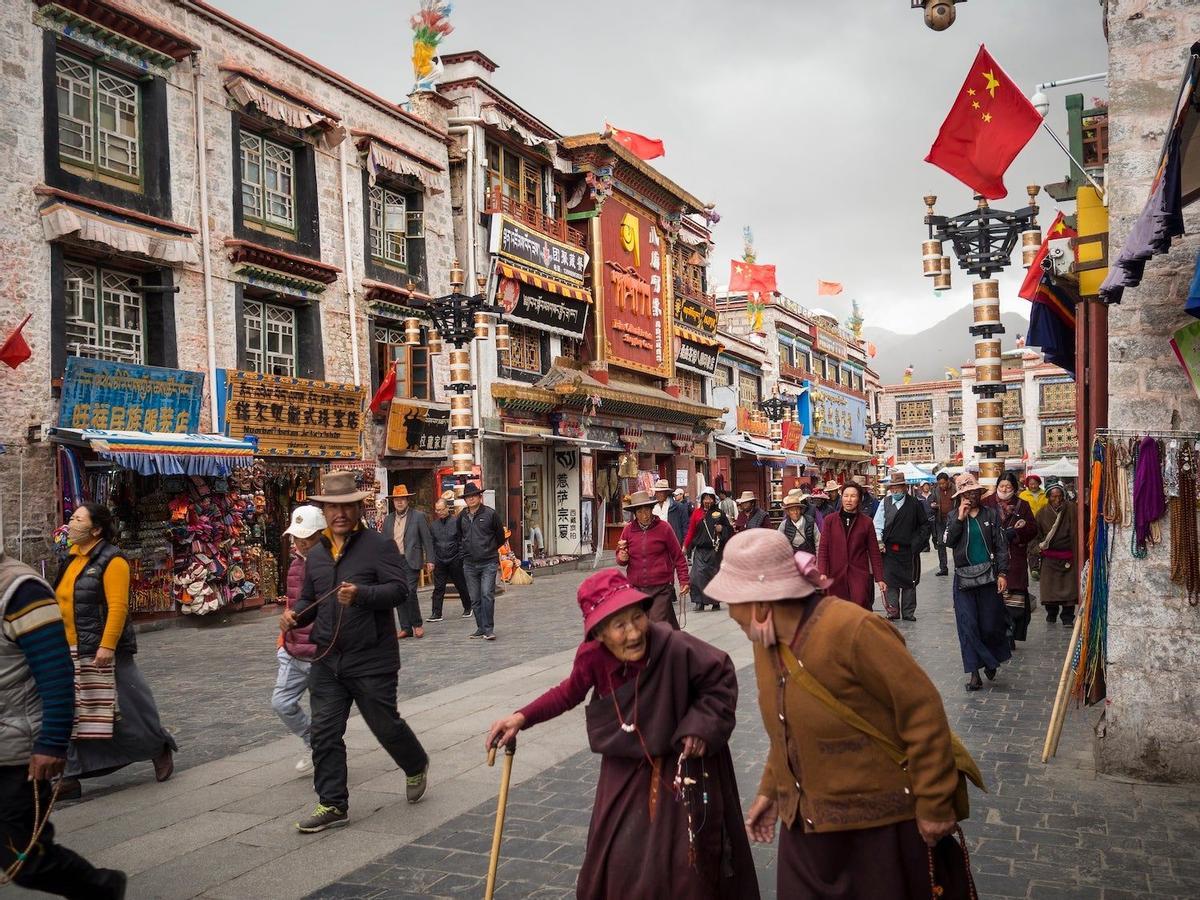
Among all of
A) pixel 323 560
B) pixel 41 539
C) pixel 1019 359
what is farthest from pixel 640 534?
pixel 1019 359

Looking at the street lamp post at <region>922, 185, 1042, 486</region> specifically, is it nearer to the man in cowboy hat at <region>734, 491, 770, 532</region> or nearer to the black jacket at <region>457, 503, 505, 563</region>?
the man in cowboy hat at <region>734, 491, 770, 532</region>

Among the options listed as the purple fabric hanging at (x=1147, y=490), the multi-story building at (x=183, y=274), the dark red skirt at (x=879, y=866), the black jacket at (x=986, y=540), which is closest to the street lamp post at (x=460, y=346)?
the multi-story building at (x=183, y=274)

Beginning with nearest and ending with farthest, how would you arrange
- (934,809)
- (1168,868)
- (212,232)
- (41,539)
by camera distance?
(934,809)
(1168,868)
(41,539)
(212,232)

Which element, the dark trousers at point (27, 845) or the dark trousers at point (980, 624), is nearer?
the dark trousers at point (27, 845)

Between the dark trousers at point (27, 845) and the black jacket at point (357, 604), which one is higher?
the black jacket at point (357, 604)

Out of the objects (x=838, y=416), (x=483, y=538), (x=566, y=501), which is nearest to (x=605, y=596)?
(x=483, y=538)

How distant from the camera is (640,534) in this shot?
10102 millimetres

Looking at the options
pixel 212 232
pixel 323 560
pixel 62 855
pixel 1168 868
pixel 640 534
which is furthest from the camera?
pixel 212 232

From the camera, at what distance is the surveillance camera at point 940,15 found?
816 cm

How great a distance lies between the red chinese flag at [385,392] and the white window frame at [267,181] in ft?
10.8

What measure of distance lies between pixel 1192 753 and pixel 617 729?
4286mm

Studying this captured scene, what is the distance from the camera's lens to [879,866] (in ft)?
9.88

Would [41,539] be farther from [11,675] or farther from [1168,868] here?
[1168,868]

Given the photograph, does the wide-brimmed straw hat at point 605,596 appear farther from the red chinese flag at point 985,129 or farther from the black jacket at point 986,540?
the red chinese flag at point 985,129
